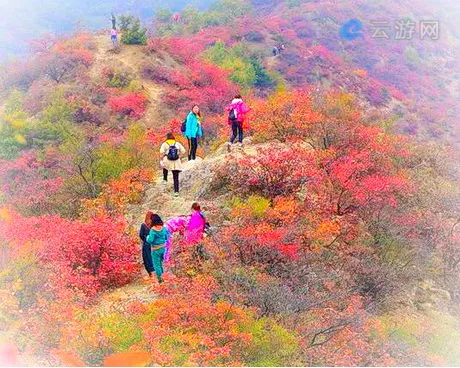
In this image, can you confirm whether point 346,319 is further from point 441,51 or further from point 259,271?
point 441,51

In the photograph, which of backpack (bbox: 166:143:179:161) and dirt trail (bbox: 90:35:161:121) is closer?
backpack (bbox: 166:143:179:161)

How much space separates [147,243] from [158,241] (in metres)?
0.30

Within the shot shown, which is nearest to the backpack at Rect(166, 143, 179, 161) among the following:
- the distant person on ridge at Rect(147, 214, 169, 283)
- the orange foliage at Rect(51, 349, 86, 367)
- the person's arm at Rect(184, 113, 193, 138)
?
the person's arm at Rect(184, 113, 193, 138)

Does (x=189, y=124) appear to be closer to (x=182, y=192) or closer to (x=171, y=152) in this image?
(x=171, y=152)

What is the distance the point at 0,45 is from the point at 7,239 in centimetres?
5932

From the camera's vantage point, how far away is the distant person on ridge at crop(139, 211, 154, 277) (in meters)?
8.57

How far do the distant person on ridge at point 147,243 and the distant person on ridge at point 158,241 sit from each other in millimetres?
138

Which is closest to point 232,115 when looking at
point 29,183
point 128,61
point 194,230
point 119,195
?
point 119,195

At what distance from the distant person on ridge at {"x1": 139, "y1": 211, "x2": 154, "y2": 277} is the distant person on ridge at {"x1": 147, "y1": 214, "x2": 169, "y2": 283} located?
0.14m

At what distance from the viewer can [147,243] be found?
875cm

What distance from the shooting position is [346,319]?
7.96 metres

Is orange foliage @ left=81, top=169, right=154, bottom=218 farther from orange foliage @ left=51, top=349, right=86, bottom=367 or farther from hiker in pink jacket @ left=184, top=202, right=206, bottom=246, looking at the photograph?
orange foliage @ left=51, top=349, right=86, bottom=367

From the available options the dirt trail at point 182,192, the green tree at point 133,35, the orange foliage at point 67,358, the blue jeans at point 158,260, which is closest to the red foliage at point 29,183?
the dirt trail at point 182,192

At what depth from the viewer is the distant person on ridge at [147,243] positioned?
8570 millimetres
